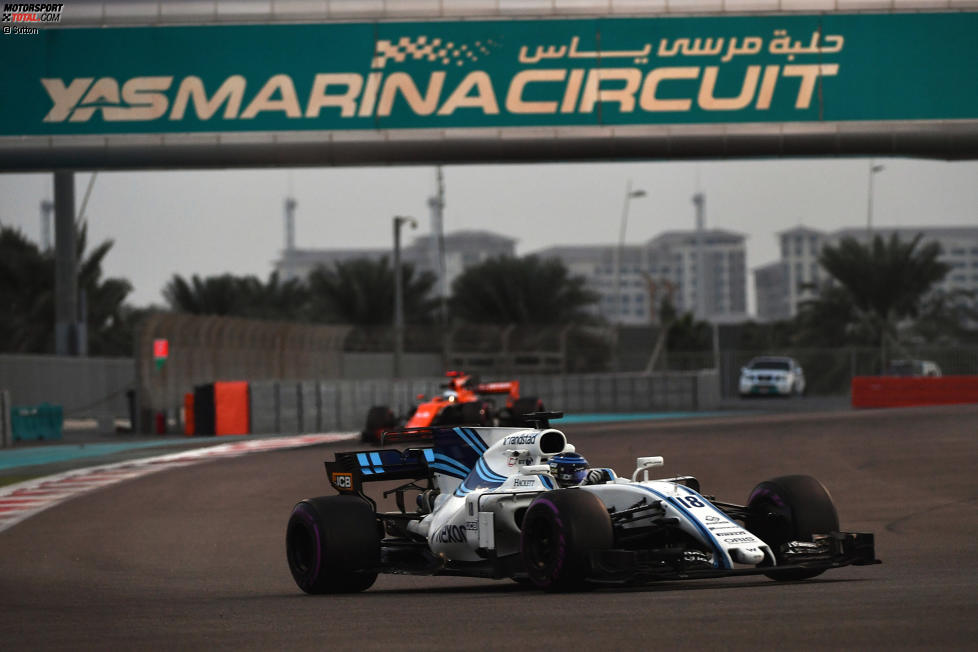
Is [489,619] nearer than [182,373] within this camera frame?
Yes

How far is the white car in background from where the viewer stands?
169ft

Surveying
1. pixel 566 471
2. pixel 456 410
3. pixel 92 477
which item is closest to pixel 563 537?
pixel 566 471

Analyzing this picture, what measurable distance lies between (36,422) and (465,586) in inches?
984

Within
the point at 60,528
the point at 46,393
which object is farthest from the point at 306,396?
the point at 60,528

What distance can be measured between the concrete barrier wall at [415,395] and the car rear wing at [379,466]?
2495 cm

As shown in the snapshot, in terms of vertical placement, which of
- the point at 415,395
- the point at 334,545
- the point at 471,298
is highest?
the point at 471,298

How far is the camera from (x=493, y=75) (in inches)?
883

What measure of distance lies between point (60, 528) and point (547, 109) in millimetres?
10292

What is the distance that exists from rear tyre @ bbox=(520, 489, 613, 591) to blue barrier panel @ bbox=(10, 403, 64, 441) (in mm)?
26439

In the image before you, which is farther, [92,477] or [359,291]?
[359,291]

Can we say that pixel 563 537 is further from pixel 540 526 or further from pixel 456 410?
pixel 456 410

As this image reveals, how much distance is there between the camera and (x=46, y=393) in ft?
119

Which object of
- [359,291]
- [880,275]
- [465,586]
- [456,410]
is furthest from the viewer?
[359,291]

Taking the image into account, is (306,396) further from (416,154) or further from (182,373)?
(416,154)
